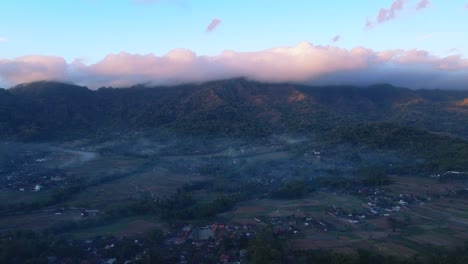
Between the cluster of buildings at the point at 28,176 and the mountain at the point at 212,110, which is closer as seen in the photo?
the cluster of buildings at the point at 28,176

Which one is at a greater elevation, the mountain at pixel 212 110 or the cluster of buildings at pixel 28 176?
the mountain at pixel 212 110

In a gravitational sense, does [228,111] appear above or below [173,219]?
above

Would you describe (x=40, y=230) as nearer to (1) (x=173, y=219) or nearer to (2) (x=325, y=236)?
(1) (x=173, y=219)

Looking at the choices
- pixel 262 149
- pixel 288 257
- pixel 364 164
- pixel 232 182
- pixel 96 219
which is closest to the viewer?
pixel 288 257

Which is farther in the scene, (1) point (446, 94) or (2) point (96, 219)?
(1) point (446, 94)

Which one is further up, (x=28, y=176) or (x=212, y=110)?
(x=212, y=110)

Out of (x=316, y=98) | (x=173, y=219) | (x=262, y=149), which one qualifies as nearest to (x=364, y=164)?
(x=262, y=149)

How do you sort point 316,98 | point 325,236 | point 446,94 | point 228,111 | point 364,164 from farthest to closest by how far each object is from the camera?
1. point 446,94
2. point 316,98
3. point 228,111
4. point 364,164
5. point 325,236

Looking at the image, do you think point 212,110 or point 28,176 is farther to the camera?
point 212,110
